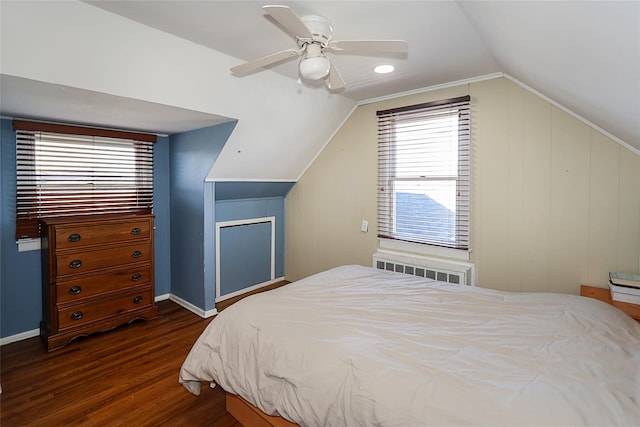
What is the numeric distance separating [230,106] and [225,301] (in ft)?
7.51

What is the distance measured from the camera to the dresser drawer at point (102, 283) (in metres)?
2.73

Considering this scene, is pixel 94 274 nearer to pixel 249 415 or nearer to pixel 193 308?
pixel 193 308

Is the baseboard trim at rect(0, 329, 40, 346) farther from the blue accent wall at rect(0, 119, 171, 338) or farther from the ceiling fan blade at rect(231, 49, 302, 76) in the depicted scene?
the ceiling fan blade at rect(231, 49, 302, 76)

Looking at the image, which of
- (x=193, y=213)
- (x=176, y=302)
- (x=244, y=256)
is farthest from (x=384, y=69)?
(x=176, y=302)

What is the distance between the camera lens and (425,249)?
3.08m

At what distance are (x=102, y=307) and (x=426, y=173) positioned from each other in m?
3.26

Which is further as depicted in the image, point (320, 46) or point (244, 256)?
point (244, 256)

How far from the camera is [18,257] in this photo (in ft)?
9.24

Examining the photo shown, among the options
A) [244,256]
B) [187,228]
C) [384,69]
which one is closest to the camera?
[384,69]

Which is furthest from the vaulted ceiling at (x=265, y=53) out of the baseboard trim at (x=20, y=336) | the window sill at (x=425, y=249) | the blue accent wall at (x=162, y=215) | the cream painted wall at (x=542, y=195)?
the baseboard trim at (x=20, y=336)

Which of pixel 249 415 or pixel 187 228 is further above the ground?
pixel 187 228

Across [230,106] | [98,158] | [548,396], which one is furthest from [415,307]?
[98,158]

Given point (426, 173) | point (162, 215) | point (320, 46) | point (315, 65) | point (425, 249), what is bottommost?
point (425, 249)

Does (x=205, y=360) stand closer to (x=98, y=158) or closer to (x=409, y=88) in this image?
(x=98, y=158)
